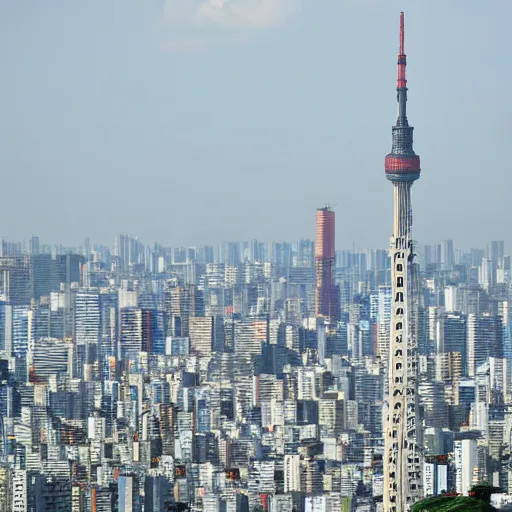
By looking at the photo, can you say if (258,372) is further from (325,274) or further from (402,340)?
(402,340)

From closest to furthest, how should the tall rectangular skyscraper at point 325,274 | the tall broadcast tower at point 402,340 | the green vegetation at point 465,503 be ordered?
the green vegetation at point 465,503 → the tall broadcast tower at point 402,340 → the tall rectangular skyscraper at point 325,274

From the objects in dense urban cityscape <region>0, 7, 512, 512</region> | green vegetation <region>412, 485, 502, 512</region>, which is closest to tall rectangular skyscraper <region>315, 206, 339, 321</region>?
dense urban cityscape <region>0, 7, 512, 512</region>

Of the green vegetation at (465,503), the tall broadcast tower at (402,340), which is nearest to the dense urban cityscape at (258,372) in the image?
the tall broadcast tower at (402,340)

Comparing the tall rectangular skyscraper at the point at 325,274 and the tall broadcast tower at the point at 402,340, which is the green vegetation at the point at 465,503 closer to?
the tall broadcast tower at the point at 402,340

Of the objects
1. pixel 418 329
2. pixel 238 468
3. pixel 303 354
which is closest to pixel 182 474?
pixel 238 468

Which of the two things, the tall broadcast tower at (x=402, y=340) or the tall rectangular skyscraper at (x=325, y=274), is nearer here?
the tall broadcast tower at (x=402, y=340)

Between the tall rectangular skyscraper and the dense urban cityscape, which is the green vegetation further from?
the tall rectangular skyscraper
